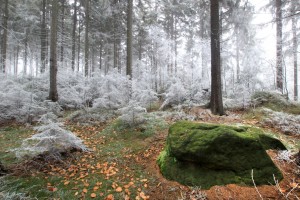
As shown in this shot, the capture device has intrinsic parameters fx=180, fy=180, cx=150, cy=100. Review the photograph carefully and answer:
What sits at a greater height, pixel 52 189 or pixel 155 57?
pixel 155 57

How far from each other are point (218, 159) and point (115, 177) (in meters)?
2.12

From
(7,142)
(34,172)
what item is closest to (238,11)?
(34,172)

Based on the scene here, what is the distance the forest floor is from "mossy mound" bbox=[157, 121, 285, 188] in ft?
0.56

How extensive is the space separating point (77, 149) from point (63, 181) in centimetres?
134

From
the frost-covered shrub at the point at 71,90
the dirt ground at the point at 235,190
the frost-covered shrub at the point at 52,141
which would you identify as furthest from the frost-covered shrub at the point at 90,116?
the dirt ground at the point at 235,190

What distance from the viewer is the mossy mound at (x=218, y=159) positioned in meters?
3.38

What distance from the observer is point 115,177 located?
3.78 m

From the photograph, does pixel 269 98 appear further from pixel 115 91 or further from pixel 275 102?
pixel 115 91

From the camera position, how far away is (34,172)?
3.74m

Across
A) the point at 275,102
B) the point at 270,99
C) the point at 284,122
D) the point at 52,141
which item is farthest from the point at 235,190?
the point at 270,99

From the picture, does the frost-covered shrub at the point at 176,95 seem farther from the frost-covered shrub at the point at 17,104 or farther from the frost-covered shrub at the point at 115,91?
the frost-covered shrub at the point at 17,104

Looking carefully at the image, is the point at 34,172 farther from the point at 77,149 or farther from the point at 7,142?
the point at 7,142

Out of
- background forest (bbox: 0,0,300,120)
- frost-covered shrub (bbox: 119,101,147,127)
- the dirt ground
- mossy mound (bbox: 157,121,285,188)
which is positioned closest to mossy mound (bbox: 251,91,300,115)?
background forest (bbox: 0,0,300,120)

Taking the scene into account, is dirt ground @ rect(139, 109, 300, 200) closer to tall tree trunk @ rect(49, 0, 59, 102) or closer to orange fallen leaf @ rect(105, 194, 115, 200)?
orange fallen leaf @ rect(105, 194, 115, 200)
